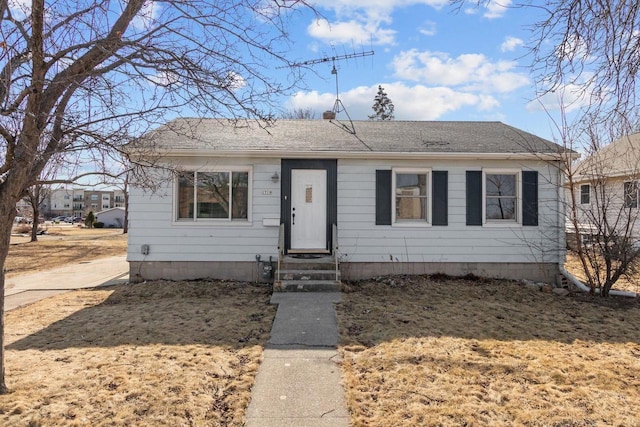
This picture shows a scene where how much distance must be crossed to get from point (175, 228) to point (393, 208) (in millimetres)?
5125

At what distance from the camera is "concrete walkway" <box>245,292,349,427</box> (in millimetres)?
3176

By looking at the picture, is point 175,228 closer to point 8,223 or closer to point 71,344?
point 71,344

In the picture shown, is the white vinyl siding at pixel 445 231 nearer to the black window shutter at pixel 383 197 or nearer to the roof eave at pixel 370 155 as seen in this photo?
the black window shutter at pixel 383 197

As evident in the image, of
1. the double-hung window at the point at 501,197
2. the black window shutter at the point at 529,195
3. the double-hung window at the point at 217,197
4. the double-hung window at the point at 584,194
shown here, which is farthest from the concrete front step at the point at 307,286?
the double-hung window at the point at 584,194

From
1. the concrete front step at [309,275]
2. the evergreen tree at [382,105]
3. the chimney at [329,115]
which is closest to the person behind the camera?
the concrete front step at [309,275]

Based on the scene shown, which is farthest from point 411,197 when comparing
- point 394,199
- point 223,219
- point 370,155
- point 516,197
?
point 223,219

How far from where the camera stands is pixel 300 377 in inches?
155

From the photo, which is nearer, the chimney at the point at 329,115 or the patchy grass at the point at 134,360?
the patchy grass at the point at 134,360

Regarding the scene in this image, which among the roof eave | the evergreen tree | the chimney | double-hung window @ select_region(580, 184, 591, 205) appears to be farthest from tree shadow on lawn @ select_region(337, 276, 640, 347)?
the evergreen tree

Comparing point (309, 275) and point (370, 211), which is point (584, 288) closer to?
point (370, 211)

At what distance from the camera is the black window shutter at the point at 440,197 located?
896 cm

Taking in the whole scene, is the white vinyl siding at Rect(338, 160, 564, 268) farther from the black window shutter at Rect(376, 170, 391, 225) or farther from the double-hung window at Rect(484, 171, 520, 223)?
the double-hung window at Rect(484, 171, 520, 223)

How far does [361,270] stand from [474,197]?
322 centimetres

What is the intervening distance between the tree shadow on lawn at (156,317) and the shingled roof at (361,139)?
3.12 m
